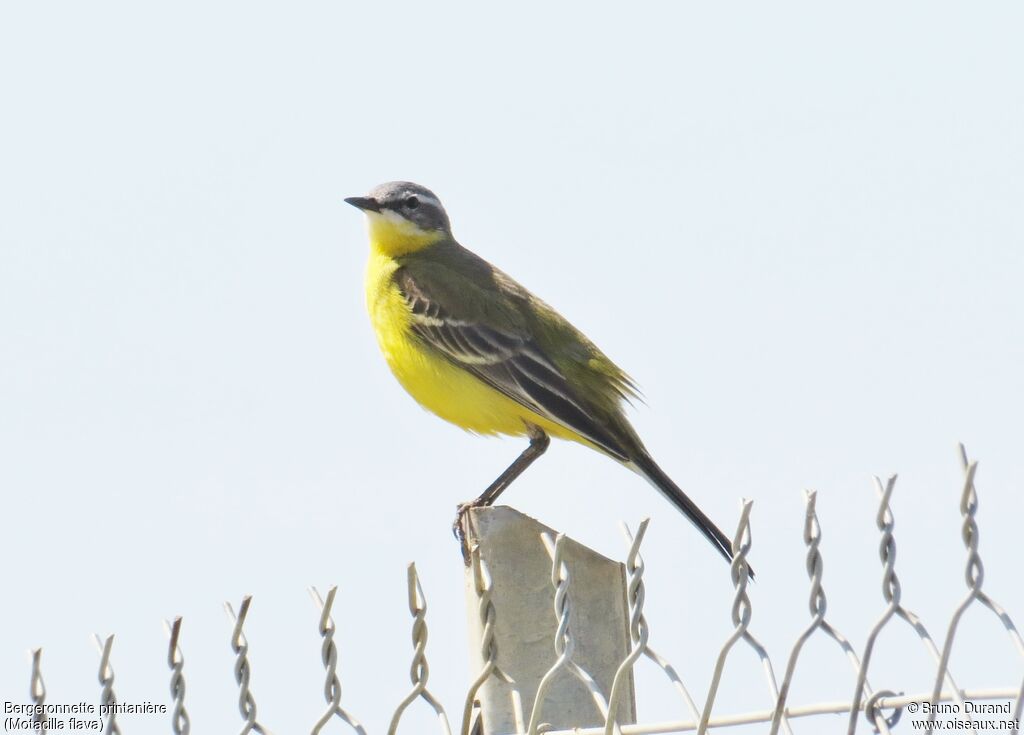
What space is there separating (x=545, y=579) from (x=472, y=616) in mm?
255

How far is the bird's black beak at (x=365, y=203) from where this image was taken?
403 inches

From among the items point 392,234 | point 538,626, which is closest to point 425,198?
point 392,234

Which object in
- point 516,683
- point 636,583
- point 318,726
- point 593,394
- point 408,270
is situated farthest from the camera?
point 408,270

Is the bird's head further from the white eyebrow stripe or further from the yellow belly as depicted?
the yellow belly

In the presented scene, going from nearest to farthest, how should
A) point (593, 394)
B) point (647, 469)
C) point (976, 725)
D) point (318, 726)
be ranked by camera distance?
point (976, 725) < point (318, 726) < point (647, 469) < point (593, 394)

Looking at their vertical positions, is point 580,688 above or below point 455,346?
below

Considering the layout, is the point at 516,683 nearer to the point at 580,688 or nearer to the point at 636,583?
the point at 580,688

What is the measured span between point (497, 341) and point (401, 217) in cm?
154

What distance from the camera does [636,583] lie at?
3617 millimetres

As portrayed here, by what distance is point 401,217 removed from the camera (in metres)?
10.4

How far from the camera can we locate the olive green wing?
8734 mm

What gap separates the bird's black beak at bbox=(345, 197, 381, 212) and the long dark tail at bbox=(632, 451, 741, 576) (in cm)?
285

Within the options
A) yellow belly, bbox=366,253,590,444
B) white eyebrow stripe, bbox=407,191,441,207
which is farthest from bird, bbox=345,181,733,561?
white eyebrow stripe, bbox=407,191,441,207

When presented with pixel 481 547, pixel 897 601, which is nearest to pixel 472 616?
pixel 481 547
